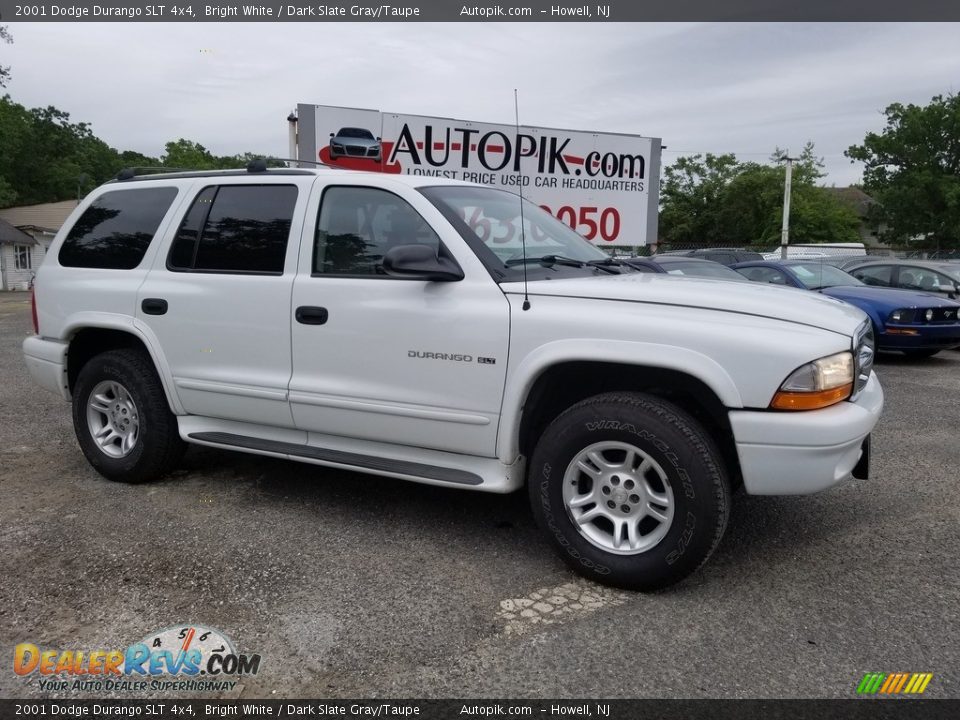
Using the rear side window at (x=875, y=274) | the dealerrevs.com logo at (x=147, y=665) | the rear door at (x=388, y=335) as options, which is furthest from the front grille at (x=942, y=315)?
the dealerrevs.com logo at (x=147, y=665)

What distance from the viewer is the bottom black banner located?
2547 mm

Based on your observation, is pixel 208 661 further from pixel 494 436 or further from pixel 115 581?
pixel 494 436

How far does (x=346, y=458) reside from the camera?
13.4ft

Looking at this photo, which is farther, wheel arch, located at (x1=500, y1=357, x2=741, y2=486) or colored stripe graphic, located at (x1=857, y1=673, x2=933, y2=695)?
wheel arch, located at (x1=500, y1=357, x2=741, y2=486)

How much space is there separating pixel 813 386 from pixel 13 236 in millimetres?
48540

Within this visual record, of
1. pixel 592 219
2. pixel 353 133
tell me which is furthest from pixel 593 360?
pixel 592 219

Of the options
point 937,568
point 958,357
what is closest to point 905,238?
point 958,357

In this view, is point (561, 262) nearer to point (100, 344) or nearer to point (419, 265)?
point (419, 265)

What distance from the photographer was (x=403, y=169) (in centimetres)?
1260

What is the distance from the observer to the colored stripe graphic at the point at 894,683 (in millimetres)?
2668

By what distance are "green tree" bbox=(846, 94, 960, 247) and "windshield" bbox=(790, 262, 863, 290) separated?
145 feet

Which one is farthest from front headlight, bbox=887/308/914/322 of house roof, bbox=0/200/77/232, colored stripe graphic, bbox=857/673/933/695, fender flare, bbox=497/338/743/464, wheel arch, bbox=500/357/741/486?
house roof, bbox=0/200/77/232

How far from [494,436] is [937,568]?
82.4 inches

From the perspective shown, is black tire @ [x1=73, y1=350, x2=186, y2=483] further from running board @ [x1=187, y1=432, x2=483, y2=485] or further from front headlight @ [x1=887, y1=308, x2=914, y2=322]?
front headlight @ [x1=887, y1=308, x2=914, y2=322]
